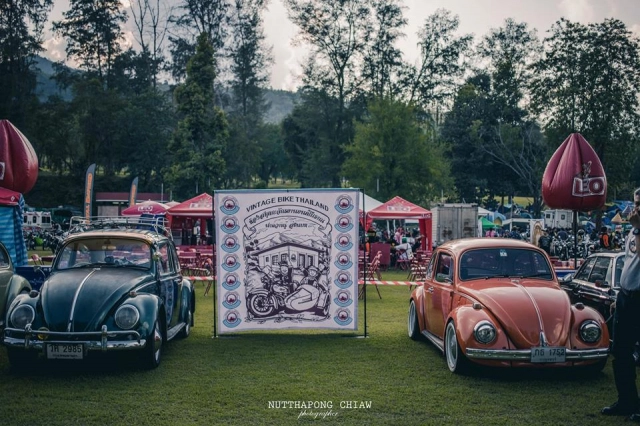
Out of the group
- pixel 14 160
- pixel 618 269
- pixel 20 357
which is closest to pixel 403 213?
pixel 14 160

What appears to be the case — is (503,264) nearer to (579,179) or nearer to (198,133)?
(579,179)

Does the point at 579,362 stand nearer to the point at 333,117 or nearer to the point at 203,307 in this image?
the point at 203,307

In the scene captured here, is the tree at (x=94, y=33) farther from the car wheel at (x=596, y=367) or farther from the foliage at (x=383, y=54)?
the car wheel at (x=596, y=367)

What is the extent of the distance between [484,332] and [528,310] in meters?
0.61

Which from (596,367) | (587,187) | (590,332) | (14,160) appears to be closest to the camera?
(590,332)

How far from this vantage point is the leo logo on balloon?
1227cm

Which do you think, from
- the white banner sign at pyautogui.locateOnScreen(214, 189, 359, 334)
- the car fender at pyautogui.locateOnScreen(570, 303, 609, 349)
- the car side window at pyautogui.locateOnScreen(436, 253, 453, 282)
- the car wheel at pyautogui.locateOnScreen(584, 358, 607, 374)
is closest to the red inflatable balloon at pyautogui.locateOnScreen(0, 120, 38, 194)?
the white banner sign at pyautogui.locateOnScreen(214, 189, 359, 334)

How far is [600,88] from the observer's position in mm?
38219

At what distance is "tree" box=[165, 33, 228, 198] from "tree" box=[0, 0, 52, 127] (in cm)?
1604

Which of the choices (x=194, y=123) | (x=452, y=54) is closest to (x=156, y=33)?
(x=194, y=123)

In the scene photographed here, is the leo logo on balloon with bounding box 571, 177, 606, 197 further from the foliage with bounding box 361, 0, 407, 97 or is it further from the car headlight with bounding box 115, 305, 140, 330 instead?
the foliage with bounding box 361, 0, 407, 97

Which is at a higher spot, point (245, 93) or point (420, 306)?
point (245, 93)

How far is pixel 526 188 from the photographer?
5700 centimetres

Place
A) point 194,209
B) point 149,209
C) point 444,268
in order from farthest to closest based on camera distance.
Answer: point 149,209 < point 194,209 < point 444,268
